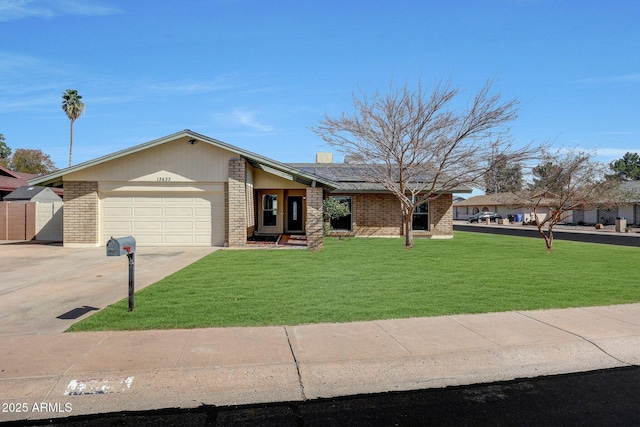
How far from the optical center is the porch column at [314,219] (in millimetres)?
16536

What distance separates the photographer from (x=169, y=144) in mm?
16969

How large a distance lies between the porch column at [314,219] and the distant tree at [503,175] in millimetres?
7279

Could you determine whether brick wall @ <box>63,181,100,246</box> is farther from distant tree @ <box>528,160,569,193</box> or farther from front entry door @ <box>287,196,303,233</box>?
distant tree @ <box>528,160,569,193</box>

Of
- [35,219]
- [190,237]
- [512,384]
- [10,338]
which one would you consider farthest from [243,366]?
[35,219]

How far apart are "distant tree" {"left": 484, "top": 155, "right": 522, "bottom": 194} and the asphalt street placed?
14.1 metres

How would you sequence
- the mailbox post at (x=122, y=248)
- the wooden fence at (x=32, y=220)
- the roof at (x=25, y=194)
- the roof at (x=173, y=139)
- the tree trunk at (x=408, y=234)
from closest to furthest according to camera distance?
the mailbox post at (x=122, y=248)
the roof at (x=173, y=139)
the tree trunk at (x=408, y=234)
the wooden fence at (x=32, y=220)
the roof at (x=25, y=194)

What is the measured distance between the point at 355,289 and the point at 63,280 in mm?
6741

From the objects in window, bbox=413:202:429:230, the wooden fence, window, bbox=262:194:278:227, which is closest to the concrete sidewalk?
window, bbox=262:194:278:227

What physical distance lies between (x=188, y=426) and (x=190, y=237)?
47.5 ft

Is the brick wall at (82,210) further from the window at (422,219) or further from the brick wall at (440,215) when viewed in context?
the brick wall at (440,215)

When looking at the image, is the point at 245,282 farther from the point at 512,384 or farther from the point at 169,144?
the point at 169,144

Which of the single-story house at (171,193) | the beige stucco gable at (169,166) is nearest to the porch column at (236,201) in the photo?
the single-story house at (171,193)

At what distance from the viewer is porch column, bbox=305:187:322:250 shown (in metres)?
16.5

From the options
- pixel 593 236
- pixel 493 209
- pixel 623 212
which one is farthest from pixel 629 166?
pixel 593 236
